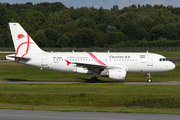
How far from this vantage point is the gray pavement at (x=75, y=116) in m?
17.9

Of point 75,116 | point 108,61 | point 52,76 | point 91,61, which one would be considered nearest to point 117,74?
point 108,61

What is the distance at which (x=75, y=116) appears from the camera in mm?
18547

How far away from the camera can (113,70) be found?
117 feet

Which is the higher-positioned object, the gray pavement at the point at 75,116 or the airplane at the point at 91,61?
the airplane at the point at 91,61

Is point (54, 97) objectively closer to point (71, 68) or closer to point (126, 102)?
point (126, 102)

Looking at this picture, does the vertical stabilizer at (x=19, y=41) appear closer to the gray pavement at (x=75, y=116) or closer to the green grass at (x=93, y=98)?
the green grass at (x=93, y=98)

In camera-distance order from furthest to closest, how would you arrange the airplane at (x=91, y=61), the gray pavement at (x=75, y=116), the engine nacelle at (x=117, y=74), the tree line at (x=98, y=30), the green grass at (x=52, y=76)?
the tree line at (x=98, y=30), the green grass at (x=52, y=76), the airplane at (x=91, y=61), the engine nacelle at (x=117, y=74), the gray pavement at (x=75, y=116)

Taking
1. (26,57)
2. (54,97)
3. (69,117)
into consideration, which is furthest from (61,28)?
(69,117)

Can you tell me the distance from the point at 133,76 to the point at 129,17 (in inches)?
4966

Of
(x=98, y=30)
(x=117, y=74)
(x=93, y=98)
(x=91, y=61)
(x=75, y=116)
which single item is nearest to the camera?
(x=75, y=116)

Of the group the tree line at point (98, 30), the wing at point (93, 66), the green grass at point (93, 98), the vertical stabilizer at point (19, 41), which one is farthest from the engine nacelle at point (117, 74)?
the tree line at point (98, 30)

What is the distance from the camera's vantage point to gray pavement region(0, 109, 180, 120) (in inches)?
703

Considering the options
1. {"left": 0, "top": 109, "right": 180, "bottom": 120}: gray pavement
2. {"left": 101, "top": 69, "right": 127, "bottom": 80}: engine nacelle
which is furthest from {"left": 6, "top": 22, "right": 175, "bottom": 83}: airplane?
{"left": 0, "top": 109, "right": 180, "bottom": 120}: gray pavement

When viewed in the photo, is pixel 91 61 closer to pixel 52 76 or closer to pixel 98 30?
pixel 52 76
